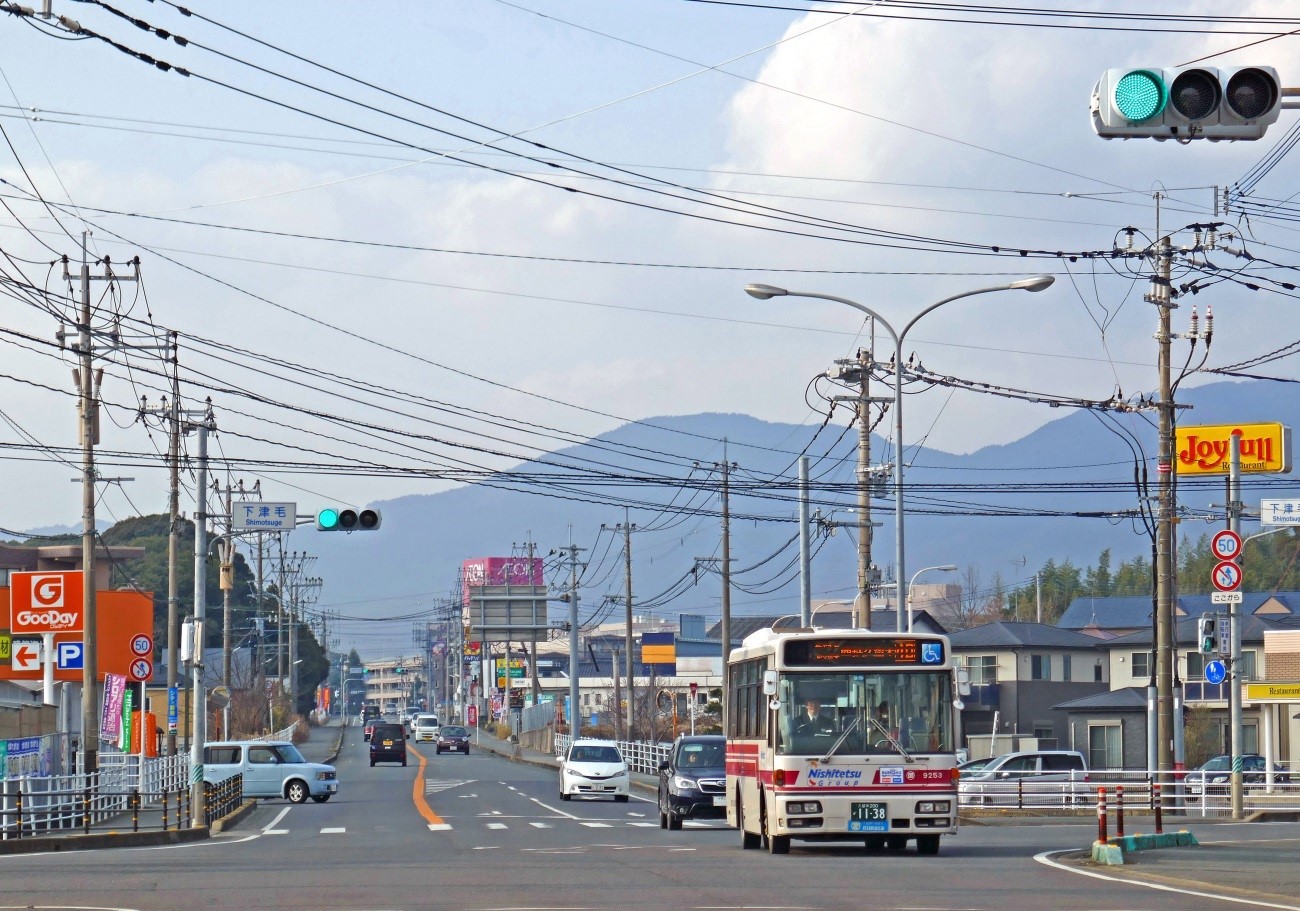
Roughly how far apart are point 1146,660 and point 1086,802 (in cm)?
3338

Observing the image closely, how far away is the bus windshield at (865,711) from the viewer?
2127cm

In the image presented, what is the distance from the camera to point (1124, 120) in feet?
32.9

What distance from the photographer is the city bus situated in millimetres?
21109

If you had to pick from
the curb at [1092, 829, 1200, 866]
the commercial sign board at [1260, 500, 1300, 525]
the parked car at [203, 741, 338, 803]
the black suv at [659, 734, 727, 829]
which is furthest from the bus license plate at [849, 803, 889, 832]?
the parked car at [203, 741, 338, 803]

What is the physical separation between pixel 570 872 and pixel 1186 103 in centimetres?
1221

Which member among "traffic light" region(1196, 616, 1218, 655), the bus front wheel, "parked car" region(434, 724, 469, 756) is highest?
"traffic light" region(1196, 616, 1218, 655)

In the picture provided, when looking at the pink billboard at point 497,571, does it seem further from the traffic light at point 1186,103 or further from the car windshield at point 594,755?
the traffic light at point 1186,103

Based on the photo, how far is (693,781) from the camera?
30.7 metres

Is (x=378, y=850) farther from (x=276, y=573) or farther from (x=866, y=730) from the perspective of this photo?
(x=276, y=573)

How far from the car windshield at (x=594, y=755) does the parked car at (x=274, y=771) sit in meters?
6.52

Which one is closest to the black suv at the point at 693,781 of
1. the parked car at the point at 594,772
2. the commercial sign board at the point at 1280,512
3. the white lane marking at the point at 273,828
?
the white lane marking at the point at 273,828

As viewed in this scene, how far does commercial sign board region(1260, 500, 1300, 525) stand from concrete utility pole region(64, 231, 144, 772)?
81.5 ft

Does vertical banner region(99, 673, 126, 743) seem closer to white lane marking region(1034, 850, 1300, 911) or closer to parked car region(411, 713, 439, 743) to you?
white lane marking region(1034, 850, 1300, 911)

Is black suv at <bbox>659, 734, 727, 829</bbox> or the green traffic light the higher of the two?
the green traffic light
